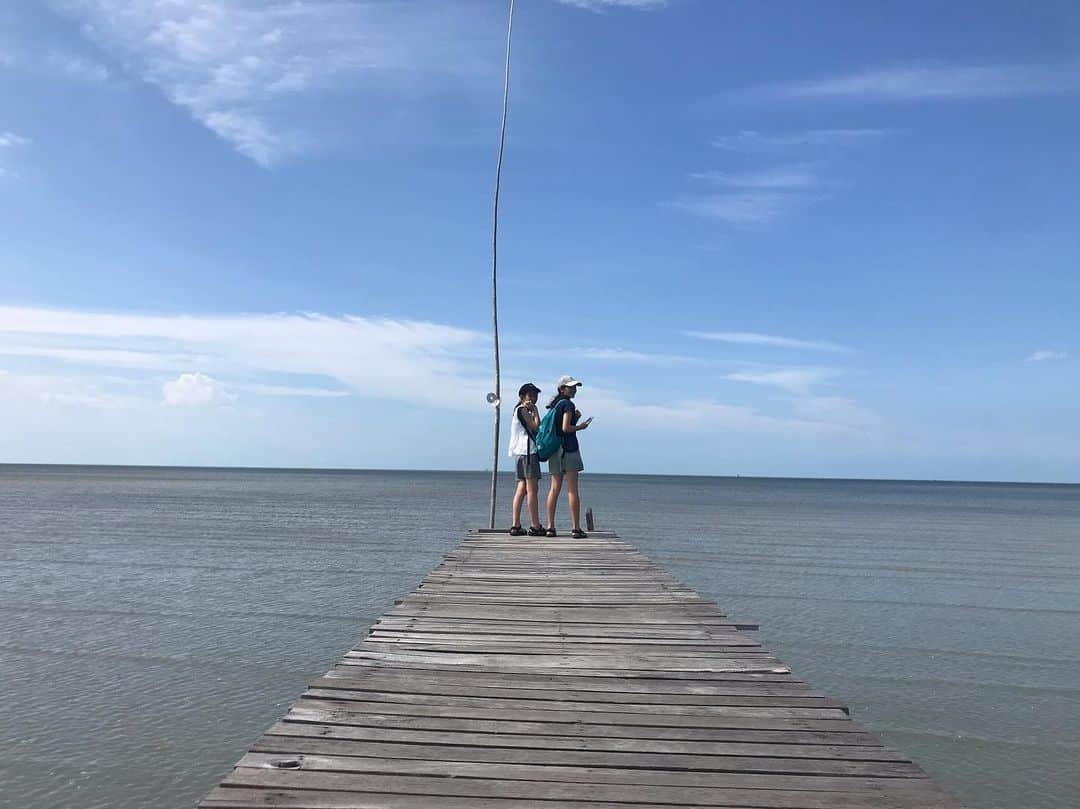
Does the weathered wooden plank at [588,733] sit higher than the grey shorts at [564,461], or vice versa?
the grey shorts at [564,461]

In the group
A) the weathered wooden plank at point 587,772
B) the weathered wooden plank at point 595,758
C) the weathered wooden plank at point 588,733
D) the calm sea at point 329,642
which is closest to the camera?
the weathered wooden plank at point 587,772

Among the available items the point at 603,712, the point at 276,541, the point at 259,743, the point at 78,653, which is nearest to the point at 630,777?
the point at 603,712

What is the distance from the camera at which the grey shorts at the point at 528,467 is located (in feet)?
37.0

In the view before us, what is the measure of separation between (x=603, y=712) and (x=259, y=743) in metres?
1.66

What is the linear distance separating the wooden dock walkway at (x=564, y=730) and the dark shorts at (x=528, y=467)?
4.73 m

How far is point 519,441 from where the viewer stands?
448 inches

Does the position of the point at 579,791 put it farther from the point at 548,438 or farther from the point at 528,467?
the point at 528,467

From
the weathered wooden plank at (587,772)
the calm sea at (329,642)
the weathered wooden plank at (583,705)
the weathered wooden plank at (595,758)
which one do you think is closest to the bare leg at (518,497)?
the calm sea at (329,642)

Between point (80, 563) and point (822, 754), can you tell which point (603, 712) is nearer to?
point (822, 754)

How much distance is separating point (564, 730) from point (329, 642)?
349 inches

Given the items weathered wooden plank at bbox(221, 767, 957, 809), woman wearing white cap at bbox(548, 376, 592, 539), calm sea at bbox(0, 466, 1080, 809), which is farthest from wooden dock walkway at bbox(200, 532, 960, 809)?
woman wearing white cap at bbox(548, 376, 592, 539)

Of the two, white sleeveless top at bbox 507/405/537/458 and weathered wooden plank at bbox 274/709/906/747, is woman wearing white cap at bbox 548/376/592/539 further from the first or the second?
weathered wooden plank at bbox 274/709/906/747

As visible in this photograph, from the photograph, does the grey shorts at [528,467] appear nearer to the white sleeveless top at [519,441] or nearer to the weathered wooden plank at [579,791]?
the white sleeveless top at [519,441]

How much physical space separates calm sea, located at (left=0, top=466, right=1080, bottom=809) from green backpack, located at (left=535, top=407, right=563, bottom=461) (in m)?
3.97
